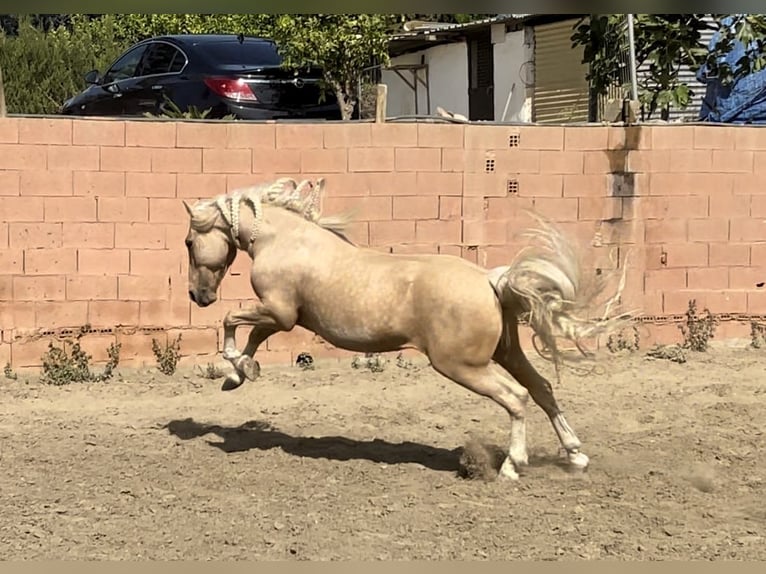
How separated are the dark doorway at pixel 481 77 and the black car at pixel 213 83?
371 inches

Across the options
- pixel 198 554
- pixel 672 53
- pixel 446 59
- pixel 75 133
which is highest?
pixel 446 59

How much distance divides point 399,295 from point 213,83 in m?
6.43

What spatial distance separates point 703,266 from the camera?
953cm

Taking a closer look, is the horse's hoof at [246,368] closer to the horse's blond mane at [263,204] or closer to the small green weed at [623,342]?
the horse's blond mane at [263,204]

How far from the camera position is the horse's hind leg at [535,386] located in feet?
18.2

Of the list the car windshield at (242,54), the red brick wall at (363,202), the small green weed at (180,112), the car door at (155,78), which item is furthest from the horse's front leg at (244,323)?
the car door at (155,78)

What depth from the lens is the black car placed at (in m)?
11.1

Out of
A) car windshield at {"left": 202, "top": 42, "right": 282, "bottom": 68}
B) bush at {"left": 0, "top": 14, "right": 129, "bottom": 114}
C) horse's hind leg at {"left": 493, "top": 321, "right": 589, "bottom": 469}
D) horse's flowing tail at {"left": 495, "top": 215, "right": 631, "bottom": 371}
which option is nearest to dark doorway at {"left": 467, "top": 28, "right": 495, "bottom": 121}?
bush at {"left": 0, "top": 14, "right": 129, "bottom": 114}

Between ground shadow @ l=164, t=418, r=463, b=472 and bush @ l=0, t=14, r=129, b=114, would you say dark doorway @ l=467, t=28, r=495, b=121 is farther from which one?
ground shadow @ l=164, t=418, r=463, b=472

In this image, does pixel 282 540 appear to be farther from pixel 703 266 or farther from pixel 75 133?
pixel 703 266

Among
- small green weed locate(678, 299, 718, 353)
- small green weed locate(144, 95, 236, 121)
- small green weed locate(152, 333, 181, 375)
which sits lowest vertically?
small green weed locate(152, 333, 181, 375)

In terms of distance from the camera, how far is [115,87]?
41.2ft

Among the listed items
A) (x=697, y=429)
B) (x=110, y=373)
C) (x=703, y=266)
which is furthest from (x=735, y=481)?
(x=110, y=373)

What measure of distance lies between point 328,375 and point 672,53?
6.17 meters
